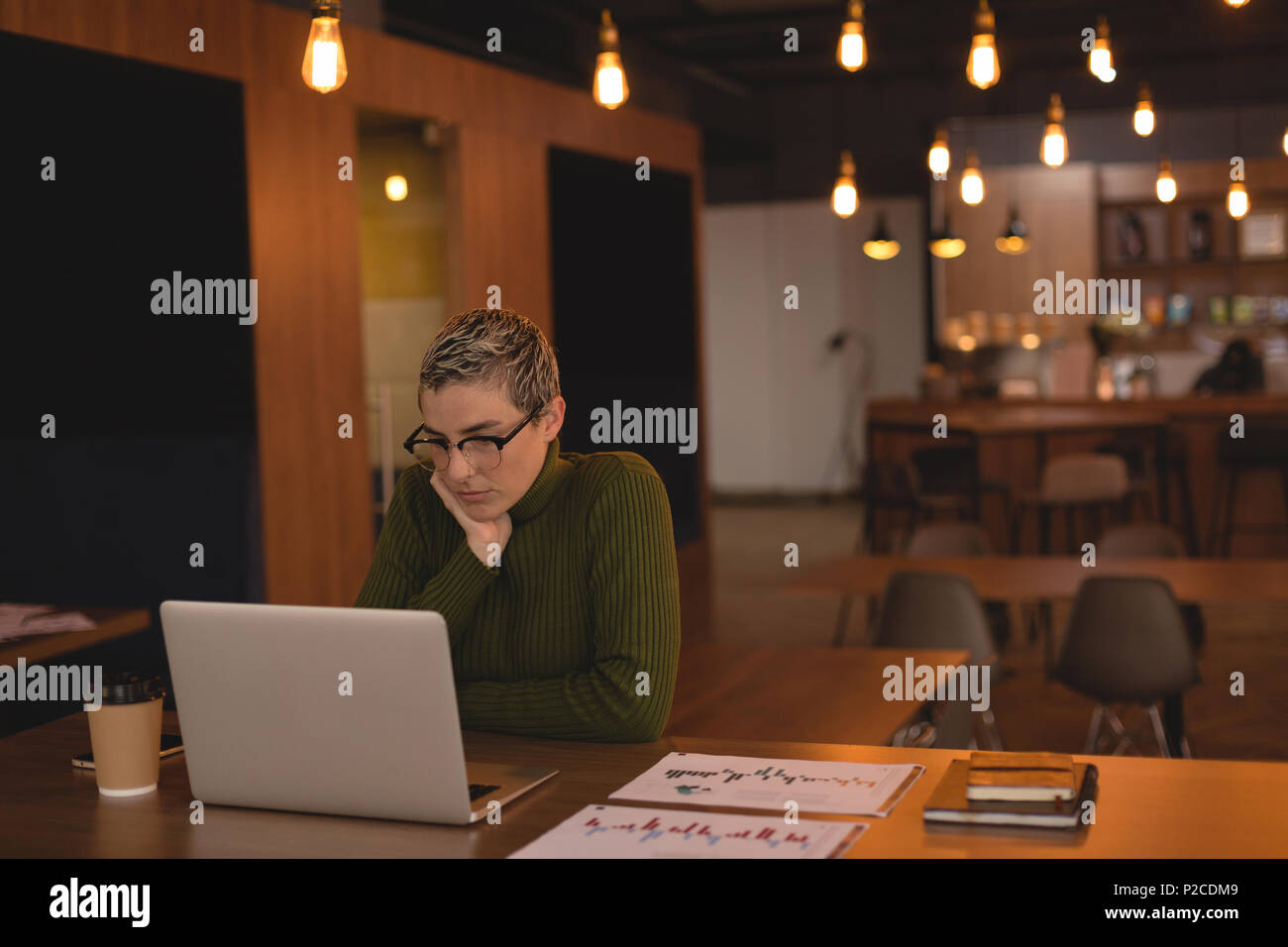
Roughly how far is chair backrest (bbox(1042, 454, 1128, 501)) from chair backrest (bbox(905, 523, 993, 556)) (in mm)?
2020

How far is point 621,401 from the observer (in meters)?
8.57

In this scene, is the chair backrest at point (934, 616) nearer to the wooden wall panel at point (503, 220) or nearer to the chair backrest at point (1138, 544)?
the chair backrest at point (1138, 544)

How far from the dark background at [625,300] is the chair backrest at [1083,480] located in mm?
2417

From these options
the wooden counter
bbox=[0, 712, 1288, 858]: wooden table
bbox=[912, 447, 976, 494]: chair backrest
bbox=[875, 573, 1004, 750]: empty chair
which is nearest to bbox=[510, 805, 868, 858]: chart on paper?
bbox=[0, 712, 1288, 858]: wooden table

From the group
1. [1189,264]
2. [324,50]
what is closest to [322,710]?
[324,50]

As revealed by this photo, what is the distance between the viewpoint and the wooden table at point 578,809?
1580mm

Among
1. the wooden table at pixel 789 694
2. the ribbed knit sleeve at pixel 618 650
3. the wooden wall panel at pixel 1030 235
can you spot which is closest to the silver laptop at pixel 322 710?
the ribbed knit sleeve at pixel 618 650

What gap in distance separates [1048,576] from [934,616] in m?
0.70

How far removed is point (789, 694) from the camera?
10.5 feet

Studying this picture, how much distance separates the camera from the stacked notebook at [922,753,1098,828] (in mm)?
1636

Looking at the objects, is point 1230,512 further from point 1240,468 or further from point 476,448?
point 476,448

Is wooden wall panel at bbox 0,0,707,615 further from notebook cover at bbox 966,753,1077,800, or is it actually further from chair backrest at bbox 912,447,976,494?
notebook cover at bbox 966,753,1077,800

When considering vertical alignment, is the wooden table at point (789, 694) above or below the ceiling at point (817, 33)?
below
